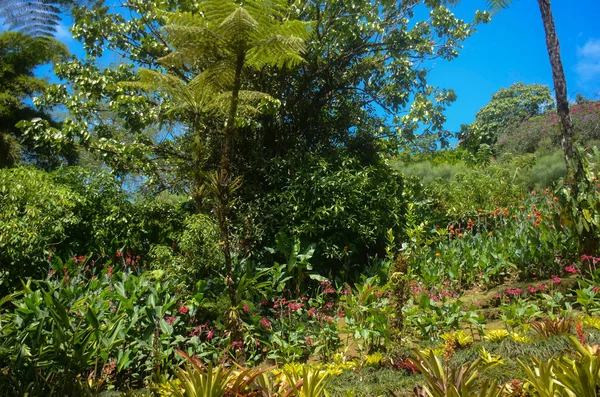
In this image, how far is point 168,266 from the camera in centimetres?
558

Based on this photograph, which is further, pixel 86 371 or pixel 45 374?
pixel 86 371

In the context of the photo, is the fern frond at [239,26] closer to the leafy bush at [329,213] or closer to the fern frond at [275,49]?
the fern frond at [275,49]

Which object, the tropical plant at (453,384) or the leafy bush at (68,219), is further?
the leafy bush at (68,219)

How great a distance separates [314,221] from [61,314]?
366cm

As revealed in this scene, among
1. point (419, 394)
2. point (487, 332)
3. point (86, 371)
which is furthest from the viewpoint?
point (487, 332)

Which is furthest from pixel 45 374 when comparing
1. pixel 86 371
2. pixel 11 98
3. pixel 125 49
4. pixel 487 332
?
pixel 11 98

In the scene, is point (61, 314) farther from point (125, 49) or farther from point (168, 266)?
point (125, 49)

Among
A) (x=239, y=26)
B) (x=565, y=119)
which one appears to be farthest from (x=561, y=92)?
(x=239, y=26)

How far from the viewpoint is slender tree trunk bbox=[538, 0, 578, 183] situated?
5.58 meters

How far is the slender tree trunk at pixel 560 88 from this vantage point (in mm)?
5578

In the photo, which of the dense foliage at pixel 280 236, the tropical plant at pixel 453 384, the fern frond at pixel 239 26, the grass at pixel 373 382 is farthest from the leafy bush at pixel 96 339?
the fern frond at pixel 239 26

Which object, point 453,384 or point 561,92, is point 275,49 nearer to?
point 453,384

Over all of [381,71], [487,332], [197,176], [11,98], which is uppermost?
[11,98]

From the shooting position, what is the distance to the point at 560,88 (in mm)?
5746
